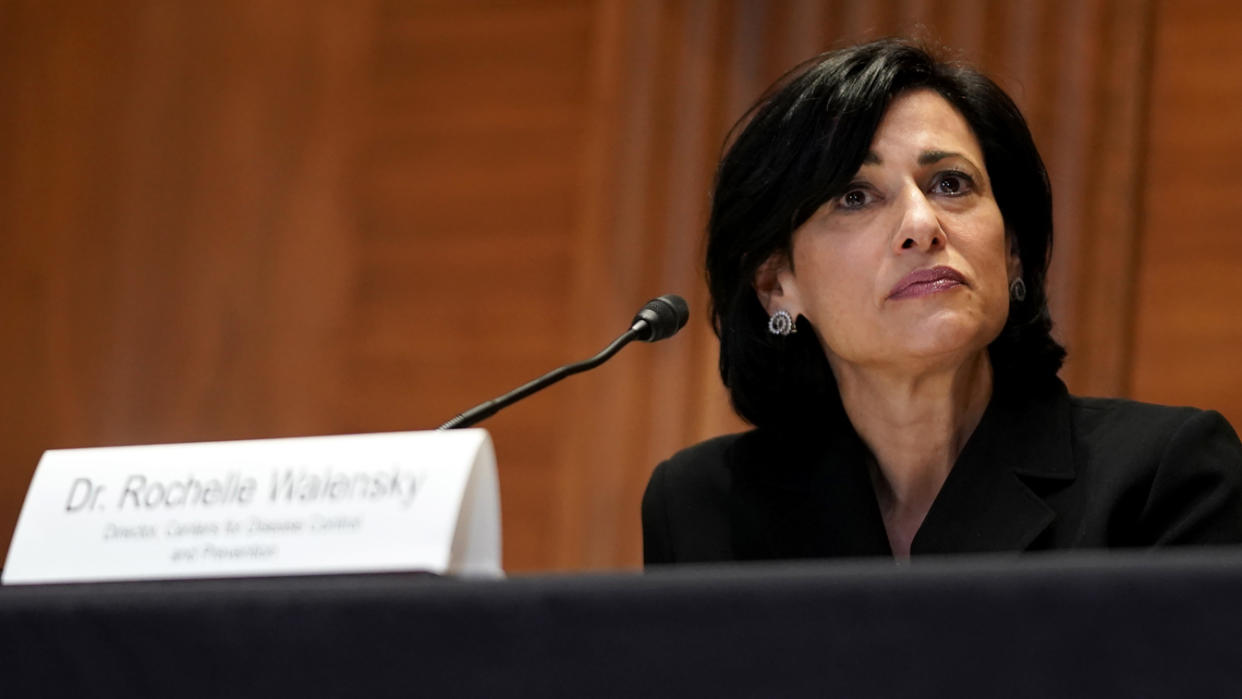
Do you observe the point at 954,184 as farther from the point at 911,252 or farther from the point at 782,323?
the point at 782,323

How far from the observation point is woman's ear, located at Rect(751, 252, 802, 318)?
6.14ft

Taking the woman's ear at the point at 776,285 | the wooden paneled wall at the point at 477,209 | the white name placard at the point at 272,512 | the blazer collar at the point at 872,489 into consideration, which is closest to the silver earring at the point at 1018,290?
the blazer collar at the point at 872,489

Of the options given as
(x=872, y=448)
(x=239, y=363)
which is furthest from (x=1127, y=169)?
(x=239, y=363)

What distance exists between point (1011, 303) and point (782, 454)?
0.34 metres

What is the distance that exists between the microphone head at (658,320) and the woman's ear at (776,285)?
0.35 m

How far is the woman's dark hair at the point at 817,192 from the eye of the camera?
176 centimetres

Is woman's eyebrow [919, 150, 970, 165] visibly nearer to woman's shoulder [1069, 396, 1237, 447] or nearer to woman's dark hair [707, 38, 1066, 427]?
woman's dark hair [707, 38, 1066, 427]

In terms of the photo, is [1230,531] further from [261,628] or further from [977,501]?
[261,628]

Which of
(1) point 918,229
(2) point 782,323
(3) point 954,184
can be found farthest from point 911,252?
(2) point 782,323

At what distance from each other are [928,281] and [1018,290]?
23 centimetres

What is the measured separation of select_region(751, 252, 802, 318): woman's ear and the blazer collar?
0.49ft

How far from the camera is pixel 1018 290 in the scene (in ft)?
6.07


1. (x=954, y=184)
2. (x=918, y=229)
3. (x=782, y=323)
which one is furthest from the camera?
(x=782, y=323)

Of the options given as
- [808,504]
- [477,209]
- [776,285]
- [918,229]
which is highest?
[918,229]
